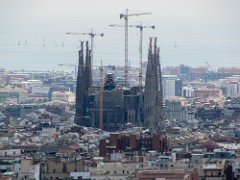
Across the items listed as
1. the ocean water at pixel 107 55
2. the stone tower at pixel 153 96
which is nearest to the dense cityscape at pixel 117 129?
the stone tower at pixel 153 96

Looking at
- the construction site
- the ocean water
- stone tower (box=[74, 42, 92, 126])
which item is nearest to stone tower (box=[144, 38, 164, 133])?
the construction site

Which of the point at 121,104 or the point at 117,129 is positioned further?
the point at 121,104

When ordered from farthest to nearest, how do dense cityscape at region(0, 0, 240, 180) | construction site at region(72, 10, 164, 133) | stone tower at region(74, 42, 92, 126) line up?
stone tower at region(74, 42, 92, 126), construction site at region(72, 10, 164, 133), dense cityscape at region(0, 0, 240, 180)

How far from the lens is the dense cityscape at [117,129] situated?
48375mm

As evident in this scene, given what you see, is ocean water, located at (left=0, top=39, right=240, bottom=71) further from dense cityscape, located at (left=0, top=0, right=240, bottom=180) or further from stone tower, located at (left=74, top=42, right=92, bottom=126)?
stone tower, located at (left=74, top=42, right=92, bottom=126)

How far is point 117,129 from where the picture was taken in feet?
251

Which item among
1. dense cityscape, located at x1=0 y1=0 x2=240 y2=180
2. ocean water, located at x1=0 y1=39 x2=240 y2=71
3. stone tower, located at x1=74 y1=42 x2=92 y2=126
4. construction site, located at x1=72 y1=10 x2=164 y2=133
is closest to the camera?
dense cityscape, located at x1=0 y1=0 x2=240 y2=180

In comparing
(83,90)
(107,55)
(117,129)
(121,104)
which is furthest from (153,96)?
(107,55)

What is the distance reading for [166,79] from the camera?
13050cm

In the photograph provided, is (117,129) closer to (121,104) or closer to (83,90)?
(121,104)

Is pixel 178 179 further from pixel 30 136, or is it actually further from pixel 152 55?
pixel 152 55

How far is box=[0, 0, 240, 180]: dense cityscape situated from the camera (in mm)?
48375

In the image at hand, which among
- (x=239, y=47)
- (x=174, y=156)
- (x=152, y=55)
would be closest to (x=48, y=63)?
(x=239, y=47)

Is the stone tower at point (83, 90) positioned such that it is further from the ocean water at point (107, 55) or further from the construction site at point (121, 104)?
the ocean water at point (107, 55)
